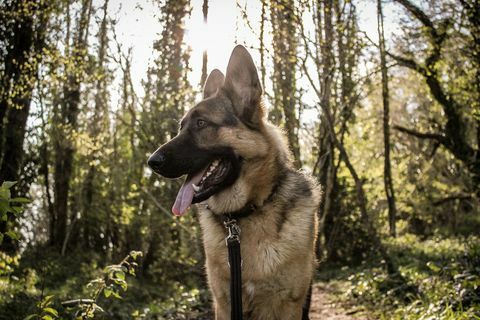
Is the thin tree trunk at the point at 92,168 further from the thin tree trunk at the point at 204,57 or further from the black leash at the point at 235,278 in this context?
the black leash at the point at 235,278

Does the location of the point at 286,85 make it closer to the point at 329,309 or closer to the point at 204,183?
the point at 329,309

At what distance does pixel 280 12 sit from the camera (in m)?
8.29

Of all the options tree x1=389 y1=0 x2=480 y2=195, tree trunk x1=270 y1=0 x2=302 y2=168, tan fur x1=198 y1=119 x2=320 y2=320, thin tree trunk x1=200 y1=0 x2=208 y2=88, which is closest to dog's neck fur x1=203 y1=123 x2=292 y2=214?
tan fur x1=198 y1=119 x2=320 y2=320

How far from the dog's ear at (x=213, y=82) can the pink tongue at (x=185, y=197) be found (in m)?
1.29

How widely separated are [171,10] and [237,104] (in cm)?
751

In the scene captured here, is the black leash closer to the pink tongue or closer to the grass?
the pink tongue

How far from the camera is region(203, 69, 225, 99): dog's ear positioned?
14.8 feet

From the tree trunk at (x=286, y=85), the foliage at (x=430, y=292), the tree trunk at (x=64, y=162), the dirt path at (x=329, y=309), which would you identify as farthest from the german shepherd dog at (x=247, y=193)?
the tree trunk at (x=64, y=162)

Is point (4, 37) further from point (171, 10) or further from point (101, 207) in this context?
point (101, 207)

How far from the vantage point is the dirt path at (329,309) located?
670 cm

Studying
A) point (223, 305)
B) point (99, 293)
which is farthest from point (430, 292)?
point (99, 293)

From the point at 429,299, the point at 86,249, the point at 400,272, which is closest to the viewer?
the point at 429,299

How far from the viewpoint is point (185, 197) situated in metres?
3.42

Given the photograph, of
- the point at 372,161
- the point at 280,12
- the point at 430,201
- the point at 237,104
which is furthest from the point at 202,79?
the point at 430,201
